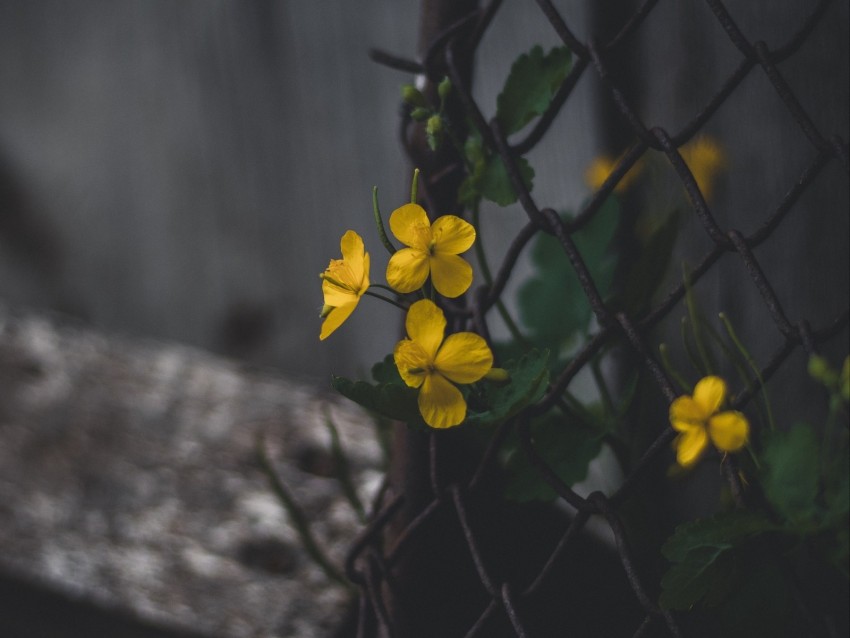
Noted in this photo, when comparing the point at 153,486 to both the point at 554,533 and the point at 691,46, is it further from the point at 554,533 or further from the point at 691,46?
the point at 691,46

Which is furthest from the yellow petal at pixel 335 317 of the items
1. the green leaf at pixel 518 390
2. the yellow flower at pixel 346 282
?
the green leaf at pixel 518 390

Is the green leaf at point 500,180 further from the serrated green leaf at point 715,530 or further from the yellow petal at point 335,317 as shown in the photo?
the serrated green leaf at point 715,530

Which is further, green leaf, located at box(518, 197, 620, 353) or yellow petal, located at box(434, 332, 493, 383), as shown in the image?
green leaf, located at box(518, 197, 620, 353)

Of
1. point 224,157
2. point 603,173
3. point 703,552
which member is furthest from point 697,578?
point 224,157

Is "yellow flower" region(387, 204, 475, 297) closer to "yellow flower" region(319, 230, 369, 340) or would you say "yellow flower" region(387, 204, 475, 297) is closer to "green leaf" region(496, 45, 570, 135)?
"yellow flower" region(319, 230, 369, 340)

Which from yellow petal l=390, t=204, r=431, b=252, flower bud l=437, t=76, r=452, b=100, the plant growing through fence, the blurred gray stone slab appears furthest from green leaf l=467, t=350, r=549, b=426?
the blurred gray stone slab
